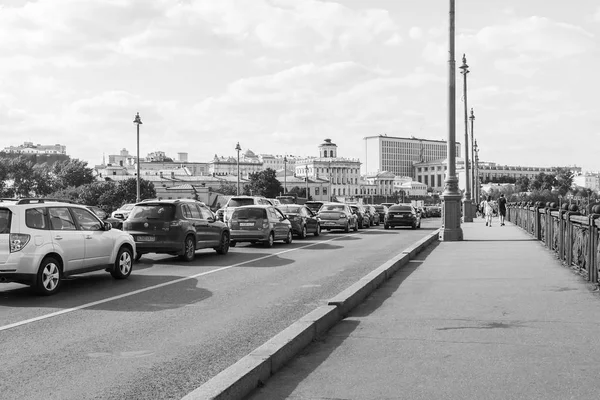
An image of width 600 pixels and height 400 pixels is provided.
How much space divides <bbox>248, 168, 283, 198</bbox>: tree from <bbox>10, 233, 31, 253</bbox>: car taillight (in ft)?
387

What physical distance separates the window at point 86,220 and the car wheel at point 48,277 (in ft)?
3.75

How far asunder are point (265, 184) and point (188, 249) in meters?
113

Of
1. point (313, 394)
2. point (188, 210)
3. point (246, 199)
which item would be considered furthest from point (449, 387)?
point (246, 199)

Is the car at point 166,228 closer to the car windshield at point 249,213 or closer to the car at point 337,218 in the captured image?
the car windshield at point 249,213

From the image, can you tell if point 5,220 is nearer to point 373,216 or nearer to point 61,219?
point 61,219

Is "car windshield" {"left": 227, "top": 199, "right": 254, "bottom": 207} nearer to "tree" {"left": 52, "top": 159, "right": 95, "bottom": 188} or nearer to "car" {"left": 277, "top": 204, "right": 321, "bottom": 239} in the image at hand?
"car" {"left": 277, "top": 204, "right": 321, "bottom": 239}

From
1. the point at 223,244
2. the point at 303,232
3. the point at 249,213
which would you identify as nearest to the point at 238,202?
the point at 303,232

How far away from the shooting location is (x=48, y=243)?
11.0 metres

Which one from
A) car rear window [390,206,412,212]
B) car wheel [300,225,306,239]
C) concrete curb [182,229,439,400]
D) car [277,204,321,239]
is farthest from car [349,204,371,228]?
concrete curb [182,229,439,400]

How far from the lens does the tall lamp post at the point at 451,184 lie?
23.3 metres

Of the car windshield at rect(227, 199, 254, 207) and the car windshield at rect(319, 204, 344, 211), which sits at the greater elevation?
the car windshield at rect(227, 199, 254, 207)

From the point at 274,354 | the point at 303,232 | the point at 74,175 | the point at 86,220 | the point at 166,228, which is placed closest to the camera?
the point at 274,354

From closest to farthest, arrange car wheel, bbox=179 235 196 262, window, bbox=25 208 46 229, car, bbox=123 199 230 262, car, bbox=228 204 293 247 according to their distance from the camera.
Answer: window, bbox=25 208 46 229
car, bbox=123 199 230 262
car wheel, bbox=179 235 196 262
car, bbox=228 204 293 247

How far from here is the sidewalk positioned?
5.34 m
